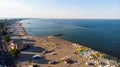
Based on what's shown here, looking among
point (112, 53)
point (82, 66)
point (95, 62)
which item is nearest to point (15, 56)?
point (82, 66)

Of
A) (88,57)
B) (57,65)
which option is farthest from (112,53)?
(57,65)

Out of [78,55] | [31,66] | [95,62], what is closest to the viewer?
[31,66]

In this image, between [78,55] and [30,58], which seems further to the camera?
[78,55]

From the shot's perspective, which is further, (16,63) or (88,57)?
(88,57)

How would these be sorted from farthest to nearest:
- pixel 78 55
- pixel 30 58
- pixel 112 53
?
1. pixel 112 53
2. pixel 78 55
3. pixel 30 58

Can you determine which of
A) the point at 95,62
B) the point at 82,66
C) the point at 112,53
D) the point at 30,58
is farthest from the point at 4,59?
the point at 112,53

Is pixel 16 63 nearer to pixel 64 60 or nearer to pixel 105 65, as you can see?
pixel 64 60

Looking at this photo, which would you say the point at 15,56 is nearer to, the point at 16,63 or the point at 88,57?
the point at 16,63

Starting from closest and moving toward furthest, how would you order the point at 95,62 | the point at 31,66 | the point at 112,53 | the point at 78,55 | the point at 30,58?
the point at 31,66
the point at 95,62
the point at 30,58
the point at 78,55
the point at 112,53
